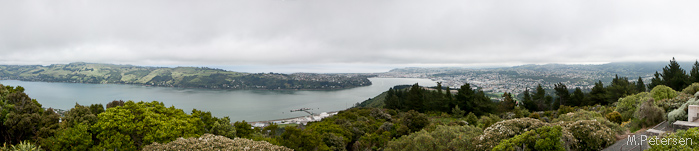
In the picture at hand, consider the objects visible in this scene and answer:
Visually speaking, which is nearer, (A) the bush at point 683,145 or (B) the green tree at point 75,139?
(A) the bush at point 683,145

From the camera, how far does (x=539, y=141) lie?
9.30 meters

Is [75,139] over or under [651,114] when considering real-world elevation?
under

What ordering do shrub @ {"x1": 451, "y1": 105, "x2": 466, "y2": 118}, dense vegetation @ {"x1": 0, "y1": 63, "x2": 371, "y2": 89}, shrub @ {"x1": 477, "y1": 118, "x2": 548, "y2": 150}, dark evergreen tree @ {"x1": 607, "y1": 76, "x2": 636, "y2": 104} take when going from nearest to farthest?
shrub @ {"x1": 477, "y1": 118, "x2": 548, "y2": 150} < dark evergreen tree @ {"x1": 607, "y1": 76, "x2": 636, "y2": 104} < shrub @ {"x1": 451, "y1": 105, "x2": 466, "y2": 118} < dense vegetation @ {"x1": 0, "y1": 63, "x2": 371, "y2": 89}

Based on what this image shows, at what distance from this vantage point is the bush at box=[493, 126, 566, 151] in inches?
364

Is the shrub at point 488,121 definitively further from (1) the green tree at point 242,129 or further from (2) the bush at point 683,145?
(1) the green tree at point 242,129

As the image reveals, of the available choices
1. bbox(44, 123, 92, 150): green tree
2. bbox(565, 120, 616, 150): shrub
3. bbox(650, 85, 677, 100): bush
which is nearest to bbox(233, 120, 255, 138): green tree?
bbox(44, 123, 92, 150): green tree

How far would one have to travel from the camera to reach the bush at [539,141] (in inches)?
364

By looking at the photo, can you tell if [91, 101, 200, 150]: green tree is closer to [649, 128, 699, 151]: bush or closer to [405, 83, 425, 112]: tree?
[649, 128, 699, 151]: bush

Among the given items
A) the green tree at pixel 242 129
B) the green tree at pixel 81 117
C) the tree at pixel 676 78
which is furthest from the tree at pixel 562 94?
the green tree at pixel 81 117

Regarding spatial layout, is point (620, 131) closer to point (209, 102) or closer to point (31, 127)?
point (31, 127)

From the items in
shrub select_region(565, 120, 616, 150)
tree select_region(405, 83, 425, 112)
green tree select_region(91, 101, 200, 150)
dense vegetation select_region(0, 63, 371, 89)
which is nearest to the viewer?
shrub select_region(565, 120, 616, 150)

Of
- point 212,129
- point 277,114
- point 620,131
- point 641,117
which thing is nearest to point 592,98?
point 641,117

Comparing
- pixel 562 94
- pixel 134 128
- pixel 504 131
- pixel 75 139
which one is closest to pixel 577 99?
pixel 562 94

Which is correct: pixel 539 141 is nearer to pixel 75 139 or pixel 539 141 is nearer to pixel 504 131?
pixel 504 131
